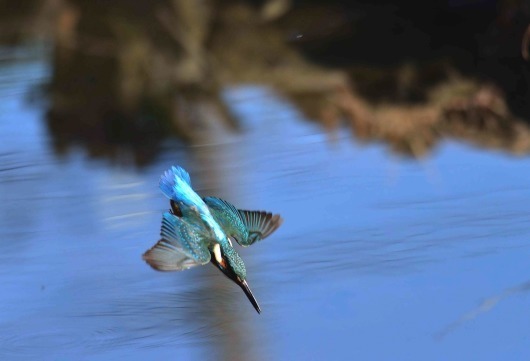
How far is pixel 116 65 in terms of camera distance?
5.00 m

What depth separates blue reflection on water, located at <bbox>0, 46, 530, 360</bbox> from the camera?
256 centimetres

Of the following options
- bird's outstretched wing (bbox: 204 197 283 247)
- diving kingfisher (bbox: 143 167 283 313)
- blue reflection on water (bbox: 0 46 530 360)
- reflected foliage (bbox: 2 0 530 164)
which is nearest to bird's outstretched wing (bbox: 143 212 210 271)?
diving kingfisher (bbox: 143 167 283 313)

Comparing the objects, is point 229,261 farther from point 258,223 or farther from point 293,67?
point 293,67

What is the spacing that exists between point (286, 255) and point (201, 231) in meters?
0.81

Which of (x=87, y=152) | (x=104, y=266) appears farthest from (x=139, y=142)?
(x=104, y=266)

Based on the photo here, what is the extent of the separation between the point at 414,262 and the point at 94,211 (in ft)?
3.33

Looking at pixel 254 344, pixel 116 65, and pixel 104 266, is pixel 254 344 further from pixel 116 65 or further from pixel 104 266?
pixel 116 65

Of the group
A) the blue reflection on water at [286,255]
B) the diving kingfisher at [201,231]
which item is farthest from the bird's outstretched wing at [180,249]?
the blue reflection on water at [286,255]

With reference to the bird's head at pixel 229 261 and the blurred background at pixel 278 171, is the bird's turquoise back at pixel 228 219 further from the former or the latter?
the blurred background at pixel 278 171

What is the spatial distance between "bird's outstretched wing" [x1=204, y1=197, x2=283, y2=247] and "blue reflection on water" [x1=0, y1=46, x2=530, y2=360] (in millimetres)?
282

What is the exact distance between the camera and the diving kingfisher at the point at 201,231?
86.5 inches

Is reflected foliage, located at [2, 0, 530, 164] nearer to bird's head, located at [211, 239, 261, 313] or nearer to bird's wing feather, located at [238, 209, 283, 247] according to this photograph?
bird's wing feather, located at [238, 209, 283, 247]

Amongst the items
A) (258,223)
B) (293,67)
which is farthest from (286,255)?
(293,67)

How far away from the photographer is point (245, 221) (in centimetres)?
237
